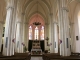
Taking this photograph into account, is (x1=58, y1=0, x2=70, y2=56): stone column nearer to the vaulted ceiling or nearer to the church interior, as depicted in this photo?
the church interior

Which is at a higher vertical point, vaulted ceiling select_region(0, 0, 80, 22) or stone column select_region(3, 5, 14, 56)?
vaulted ceiling select_region(0, 0, 80, 22)

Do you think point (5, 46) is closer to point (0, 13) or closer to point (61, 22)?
point (61, 22)

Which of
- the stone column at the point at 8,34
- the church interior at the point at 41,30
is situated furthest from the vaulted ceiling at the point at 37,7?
the stone column at the point at 8,34

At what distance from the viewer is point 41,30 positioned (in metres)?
39.5

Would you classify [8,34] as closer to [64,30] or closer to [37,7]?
[64,30]

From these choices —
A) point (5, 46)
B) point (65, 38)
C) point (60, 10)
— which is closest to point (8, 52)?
point (5, 46)

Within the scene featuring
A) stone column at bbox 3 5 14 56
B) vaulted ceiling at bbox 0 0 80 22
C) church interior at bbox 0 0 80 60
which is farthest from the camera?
vaulted ceiling at bbox 0 0 80 22

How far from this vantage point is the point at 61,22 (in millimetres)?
15820

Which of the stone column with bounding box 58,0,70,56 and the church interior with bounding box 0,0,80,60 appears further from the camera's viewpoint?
the stone column with bounding box 58,0,70,56

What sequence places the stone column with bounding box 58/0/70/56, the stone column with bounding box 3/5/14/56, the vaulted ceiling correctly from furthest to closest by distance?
the vaulted ceiling
the stone column with bounding box 58/0/70/56
the stone column with bounding box 3/5/14/56

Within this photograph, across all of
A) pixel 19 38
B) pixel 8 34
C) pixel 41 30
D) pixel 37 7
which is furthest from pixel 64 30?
pixel 41 30

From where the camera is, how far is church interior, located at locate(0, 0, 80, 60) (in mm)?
14000

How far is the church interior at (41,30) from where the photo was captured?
551 inches

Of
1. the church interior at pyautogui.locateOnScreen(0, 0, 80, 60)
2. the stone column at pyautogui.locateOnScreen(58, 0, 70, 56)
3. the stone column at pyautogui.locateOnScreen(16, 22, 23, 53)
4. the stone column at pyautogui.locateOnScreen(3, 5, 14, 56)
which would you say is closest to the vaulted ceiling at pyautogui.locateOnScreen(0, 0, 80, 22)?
the church interior at pyautogui.locateOnScreen(0, 0, 80, 60)
